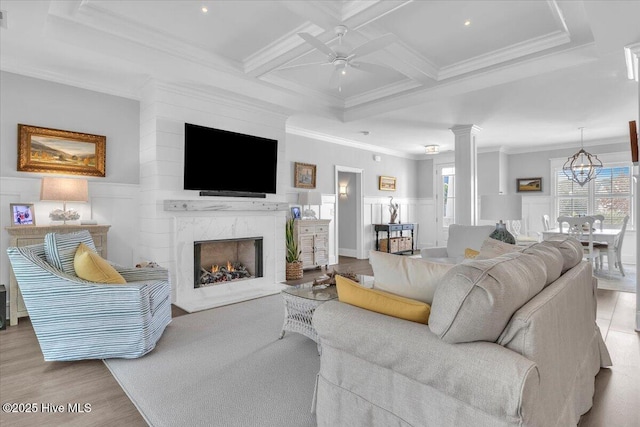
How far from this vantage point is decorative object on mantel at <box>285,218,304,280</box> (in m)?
5.64

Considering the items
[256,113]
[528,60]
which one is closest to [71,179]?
[256,113]

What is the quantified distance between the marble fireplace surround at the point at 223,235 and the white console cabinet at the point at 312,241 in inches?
30.2

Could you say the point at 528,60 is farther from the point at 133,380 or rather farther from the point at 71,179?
the point at 71,179

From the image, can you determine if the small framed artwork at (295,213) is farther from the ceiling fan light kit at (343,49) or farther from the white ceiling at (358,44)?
the ceiling fan light kit at (343,49)

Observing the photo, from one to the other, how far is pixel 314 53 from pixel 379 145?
4.54 meters

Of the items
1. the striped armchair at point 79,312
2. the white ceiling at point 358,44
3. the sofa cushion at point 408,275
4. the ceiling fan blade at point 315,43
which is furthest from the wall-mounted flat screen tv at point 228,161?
the sofa cushion at point 408,275

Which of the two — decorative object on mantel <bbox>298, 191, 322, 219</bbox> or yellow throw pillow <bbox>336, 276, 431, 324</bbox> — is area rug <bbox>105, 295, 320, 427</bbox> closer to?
yellow throw pillow <bbox>336, 276, 431, 324</bbox>

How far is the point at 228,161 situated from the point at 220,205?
0.59 metres

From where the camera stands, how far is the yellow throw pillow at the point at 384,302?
1.45 m

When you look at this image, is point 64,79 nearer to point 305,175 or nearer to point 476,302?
point 305,175

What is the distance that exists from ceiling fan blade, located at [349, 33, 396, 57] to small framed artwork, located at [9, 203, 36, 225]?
3.55 meters

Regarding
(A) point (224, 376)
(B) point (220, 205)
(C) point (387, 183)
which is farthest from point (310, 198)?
(A) point (224, 376)

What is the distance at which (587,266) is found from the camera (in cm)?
231

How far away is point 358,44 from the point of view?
11.4 feet
